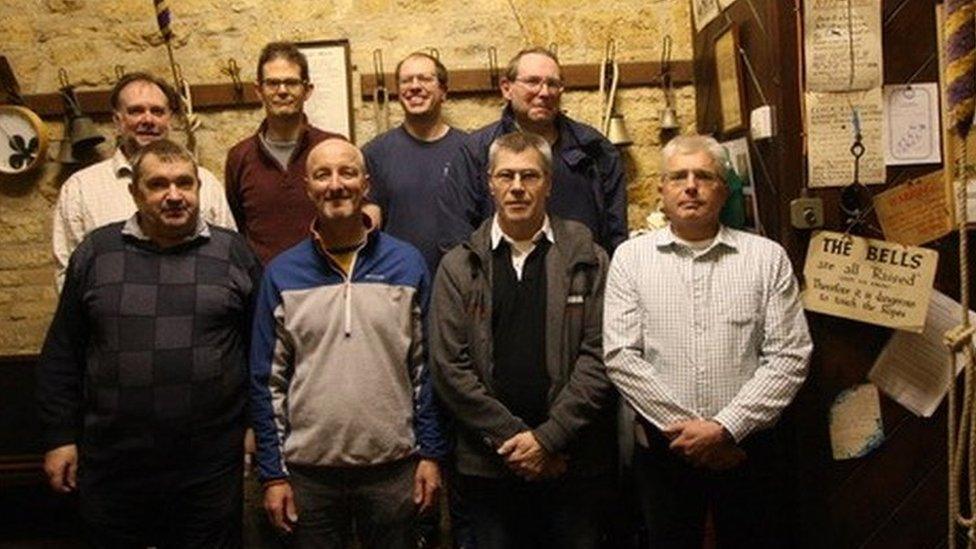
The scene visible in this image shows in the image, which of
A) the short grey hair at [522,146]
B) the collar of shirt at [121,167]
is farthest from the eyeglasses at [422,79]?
the collar of shirt at [121,167]

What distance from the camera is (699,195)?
2.27 m

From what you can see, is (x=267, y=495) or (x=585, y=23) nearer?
(x=267, y=495)

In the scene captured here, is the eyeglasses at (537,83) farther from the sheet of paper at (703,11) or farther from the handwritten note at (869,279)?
the handwritten note at (869,279)

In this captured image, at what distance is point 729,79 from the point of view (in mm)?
2926

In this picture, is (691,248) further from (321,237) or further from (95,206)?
(95,206)

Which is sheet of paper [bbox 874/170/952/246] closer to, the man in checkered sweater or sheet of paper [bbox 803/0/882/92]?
sheet of paper [bbox 803/0/882/92]

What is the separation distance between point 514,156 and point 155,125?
1223mm

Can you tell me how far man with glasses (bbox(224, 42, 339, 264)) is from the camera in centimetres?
286

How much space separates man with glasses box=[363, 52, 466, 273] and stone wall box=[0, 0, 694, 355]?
1.37 ft

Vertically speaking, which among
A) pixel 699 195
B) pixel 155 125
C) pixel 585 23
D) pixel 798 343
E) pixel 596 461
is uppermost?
pixel 585 23

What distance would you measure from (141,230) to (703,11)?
7.03ft

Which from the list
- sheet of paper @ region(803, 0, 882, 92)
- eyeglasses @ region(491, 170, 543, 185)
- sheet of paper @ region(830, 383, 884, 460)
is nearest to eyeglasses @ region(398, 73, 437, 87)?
eyeglasses @ region(491, 170, 543, 185)

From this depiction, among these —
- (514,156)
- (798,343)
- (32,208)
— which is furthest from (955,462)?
(32,208)

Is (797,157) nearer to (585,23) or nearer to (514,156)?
(514,156)
